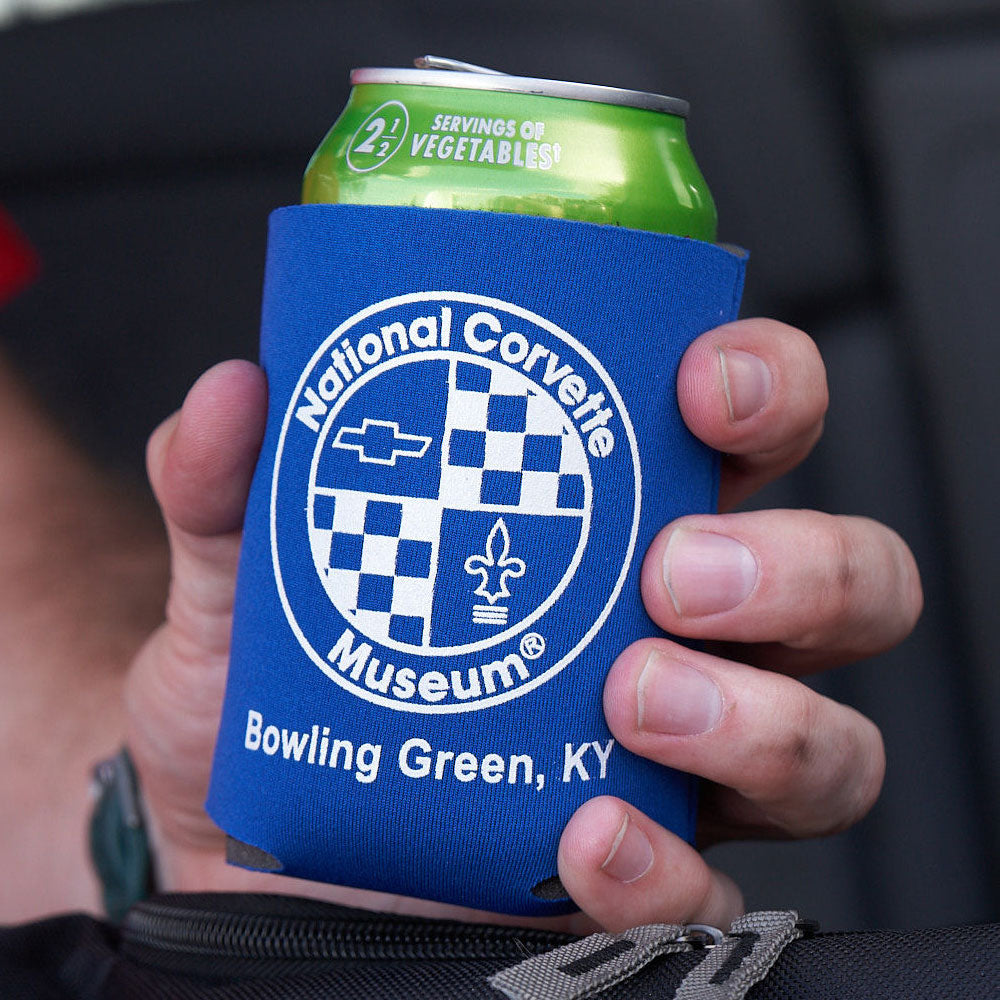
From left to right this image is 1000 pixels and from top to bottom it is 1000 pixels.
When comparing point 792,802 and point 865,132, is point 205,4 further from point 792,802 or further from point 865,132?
point 792,802

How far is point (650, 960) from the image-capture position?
0.81m

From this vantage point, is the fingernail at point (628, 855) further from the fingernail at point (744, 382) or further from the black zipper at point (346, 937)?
the fingernail at point (744, 382)

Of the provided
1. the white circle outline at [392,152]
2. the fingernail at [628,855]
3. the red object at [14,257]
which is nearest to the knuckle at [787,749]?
the fingernail at [628,855]

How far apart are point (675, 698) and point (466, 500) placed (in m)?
0.21

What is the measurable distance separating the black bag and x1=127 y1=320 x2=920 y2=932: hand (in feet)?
0.25

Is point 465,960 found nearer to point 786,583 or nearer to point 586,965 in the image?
point 586,965

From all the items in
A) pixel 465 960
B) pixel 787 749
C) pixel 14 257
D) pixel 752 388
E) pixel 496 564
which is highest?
pixel 14 257

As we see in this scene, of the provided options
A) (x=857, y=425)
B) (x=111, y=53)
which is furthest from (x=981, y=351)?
(x=111, y=53)

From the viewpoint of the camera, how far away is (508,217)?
80 centimetres

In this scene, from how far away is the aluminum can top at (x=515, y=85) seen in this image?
2.69 feet

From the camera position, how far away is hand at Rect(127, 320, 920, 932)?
862mm

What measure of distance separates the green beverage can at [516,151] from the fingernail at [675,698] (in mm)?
309

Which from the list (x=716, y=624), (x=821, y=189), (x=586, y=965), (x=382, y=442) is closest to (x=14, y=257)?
(x=821, y=189)

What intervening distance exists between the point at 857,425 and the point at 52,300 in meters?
1.26
